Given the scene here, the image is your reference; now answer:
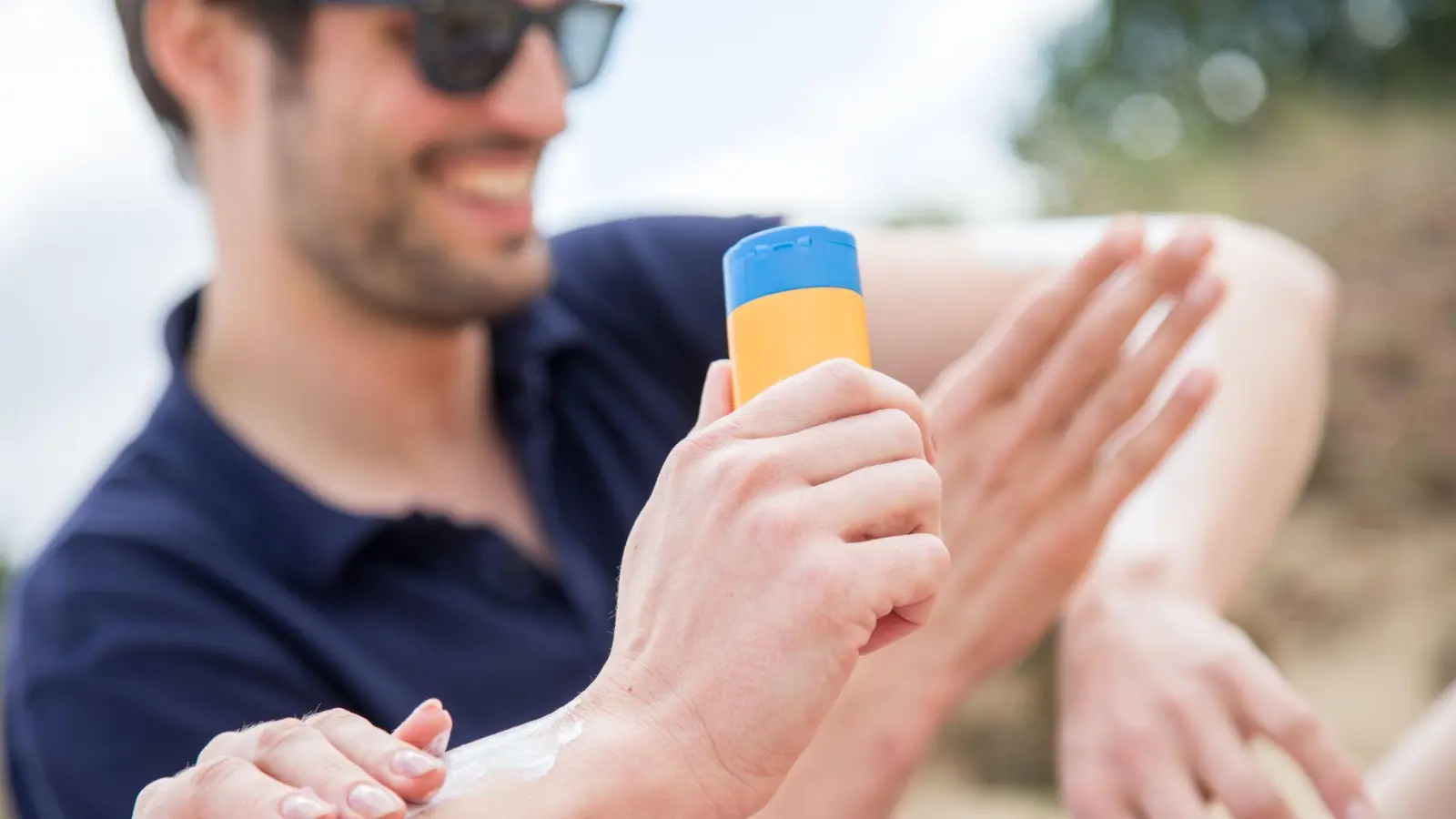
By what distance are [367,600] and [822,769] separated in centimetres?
52

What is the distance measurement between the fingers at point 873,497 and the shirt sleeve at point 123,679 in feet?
2.47

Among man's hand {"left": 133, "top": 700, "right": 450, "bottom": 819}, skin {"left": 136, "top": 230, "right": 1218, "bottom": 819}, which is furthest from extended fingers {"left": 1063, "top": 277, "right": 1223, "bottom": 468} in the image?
man's hand {"left": 133, "top": 700, "right": 450, "bottom": 819}

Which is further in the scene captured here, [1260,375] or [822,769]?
[1260,375]

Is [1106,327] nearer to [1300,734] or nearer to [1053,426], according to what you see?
[1053,426]

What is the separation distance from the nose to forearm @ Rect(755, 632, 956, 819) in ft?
2.34

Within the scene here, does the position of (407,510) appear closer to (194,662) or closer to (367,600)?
(367,600)

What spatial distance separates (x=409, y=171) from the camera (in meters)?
1.38

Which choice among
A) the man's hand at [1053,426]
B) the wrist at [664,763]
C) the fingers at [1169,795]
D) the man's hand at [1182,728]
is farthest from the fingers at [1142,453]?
the wrist at [664,763]

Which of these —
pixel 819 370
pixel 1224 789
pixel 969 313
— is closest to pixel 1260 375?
pixel 969 313

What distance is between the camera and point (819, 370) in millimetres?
624

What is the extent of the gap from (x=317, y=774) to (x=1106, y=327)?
0.66 m

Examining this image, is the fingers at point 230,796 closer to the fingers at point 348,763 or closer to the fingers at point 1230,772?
the fingers at point 348,763

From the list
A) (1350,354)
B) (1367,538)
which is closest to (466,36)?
(1367,538)

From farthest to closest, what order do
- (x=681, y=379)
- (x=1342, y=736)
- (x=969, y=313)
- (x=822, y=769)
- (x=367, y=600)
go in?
1. (x=1342, y=736)
2. (x=681, y=379)
3. (x=969, y=313)
4. (x=367, y=600)
5. (x=822, y=769)
